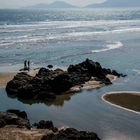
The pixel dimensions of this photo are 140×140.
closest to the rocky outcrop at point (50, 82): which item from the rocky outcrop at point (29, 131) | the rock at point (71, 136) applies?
the rocky outcrop at point (29, 131)

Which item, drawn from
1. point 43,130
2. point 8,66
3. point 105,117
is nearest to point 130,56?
point 8,66

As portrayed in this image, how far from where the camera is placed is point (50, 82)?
1658 inches

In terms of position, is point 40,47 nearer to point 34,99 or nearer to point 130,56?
point 130,56

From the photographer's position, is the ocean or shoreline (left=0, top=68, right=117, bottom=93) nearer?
the ocean

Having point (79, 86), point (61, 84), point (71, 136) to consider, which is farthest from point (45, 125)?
point (79, 86)

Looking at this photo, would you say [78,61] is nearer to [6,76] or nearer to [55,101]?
[6,76]

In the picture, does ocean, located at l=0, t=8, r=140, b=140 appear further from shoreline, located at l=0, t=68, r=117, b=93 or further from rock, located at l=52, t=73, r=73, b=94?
rock, located at l=52, t=73, r=73, b=94

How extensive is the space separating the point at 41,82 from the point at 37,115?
7796 mm

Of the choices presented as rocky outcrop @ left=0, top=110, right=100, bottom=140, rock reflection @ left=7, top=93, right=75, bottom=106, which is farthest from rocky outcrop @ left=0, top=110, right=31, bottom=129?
rock reflection @ left=7, top=93, right=75, bottom=106

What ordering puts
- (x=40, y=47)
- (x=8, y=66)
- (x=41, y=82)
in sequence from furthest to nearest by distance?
(x=40, y=47) < (x=8, y=66) < (x=41, y=82)

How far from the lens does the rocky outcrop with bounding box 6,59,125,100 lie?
40.0m

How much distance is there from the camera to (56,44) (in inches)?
3167

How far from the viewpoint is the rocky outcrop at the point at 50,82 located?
131ft

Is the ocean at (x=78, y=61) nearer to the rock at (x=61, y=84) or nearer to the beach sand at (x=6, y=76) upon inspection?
the rock at (x=61, y=84)
